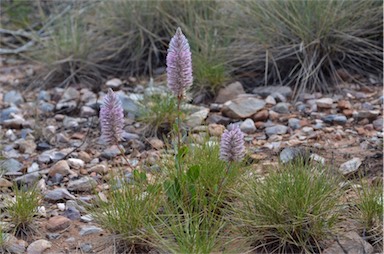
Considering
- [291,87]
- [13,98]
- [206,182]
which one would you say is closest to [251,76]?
[291,87]

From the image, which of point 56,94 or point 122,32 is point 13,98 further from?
point 122,32

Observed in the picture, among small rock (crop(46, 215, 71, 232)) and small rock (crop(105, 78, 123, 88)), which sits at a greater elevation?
small rock (crop(46, 215, 71, 232))

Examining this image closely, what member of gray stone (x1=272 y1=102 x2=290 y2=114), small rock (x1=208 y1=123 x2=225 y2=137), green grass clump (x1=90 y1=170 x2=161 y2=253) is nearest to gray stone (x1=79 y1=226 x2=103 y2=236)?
green grass clump (x1=90 y1=170 x2=161 y2=253)

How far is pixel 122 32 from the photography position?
17.8ft

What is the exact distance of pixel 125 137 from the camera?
13.4ft

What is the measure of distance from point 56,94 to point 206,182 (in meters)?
2.43

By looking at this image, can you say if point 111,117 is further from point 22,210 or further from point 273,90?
point 273,90

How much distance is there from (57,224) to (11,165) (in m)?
0.79

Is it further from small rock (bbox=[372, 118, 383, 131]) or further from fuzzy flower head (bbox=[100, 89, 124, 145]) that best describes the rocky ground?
fuzzy flower head (bbox=[100, 89, 124, 145])

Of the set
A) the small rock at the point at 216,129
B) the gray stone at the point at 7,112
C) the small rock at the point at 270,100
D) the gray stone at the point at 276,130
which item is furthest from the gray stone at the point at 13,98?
the gray stone at the point at 276,130

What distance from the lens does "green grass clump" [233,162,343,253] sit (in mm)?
2691

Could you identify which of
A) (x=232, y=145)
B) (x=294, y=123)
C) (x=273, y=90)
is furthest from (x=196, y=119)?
(x=232, y=145)

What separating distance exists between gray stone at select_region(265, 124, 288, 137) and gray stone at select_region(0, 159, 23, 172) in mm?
1378

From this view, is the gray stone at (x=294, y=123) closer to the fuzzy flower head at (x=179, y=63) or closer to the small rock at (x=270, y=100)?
the small rock at (x=270, y=100)
